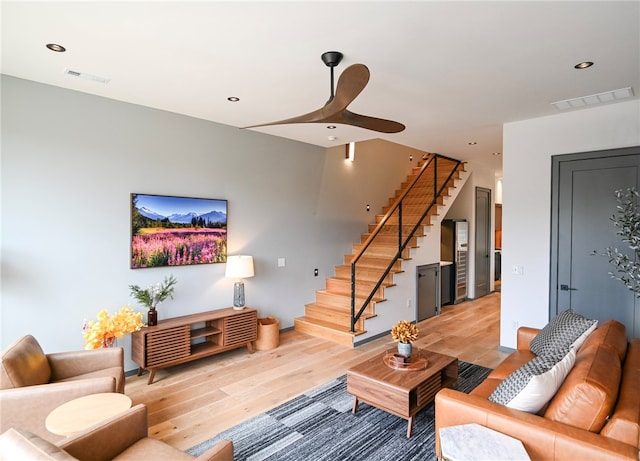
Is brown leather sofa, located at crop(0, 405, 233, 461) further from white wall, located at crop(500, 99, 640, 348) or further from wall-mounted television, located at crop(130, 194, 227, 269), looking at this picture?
white wall, located at crop(500, 99, 640, 348)

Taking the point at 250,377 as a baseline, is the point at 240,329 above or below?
above

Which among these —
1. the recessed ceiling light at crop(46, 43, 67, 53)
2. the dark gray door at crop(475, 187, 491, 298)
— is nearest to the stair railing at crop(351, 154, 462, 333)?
the dark gray door at crop(475, 187, 491, 298)

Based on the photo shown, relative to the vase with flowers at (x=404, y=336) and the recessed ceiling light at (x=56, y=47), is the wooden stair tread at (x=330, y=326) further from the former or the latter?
the recessed ceiling light at (x=56, y=47)

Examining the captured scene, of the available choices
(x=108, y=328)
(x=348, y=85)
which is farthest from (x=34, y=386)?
(x=348, y=85)

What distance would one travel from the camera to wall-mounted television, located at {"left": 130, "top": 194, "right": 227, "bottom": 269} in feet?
13.1

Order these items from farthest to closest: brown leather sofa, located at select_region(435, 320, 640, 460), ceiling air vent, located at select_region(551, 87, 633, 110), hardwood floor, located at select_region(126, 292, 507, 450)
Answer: ceiling air vent, located at select_region(551, 87, 633, 110)
hardwood floor, located at select_region(126, 292, 507, 450)
brown leather sofa, located at select_region(435, 320, 640, 460)

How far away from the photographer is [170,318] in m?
4.26

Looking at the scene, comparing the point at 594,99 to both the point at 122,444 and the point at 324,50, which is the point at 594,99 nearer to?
the point at 324,50

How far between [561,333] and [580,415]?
4.37 ft

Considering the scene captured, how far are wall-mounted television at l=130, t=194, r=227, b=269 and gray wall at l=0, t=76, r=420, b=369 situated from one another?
0.10 m

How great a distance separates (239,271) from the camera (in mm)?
4586

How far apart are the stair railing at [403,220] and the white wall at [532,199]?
1693mm

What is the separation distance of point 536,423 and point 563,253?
302cm

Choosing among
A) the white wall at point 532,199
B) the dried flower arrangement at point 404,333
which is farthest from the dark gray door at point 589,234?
the dried flower arrangement at point 404,333
